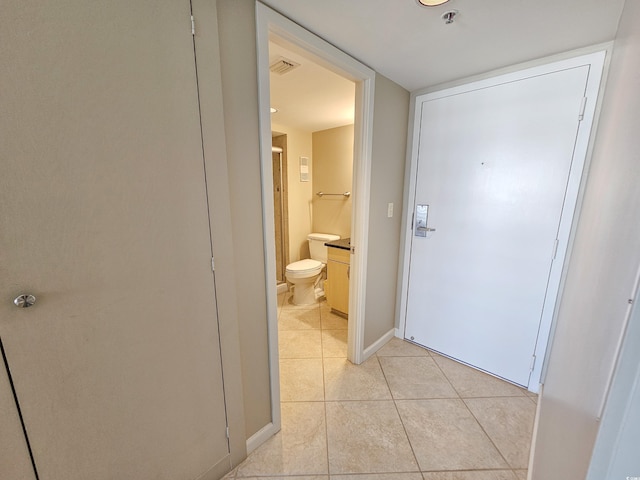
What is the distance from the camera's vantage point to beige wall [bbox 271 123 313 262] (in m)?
3.21

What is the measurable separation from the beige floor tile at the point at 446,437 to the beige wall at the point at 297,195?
2.27m

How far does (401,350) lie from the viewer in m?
2.23

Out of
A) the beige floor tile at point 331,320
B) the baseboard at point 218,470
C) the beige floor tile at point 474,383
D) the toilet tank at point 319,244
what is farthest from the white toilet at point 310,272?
the baseboard at point 218,470

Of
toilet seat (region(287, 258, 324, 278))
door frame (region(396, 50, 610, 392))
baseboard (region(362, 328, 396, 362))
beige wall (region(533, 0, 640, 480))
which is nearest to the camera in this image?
beige wall (region(533, 0, 640, 480))

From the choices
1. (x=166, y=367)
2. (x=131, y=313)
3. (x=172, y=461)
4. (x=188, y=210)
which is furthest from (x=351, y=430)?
(x=188, y=210)

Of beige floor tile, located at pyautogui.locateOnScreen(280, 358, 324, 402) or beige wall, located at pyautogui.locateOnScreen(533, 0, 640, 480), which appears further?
beige floor tile, located at pyautogui.locateOnScreen(280, 358, 324, 402)

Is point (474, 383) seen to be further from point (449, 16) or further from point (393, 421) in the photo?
point (449, 16)

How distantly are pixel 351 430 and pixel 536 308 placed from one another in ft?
4.80

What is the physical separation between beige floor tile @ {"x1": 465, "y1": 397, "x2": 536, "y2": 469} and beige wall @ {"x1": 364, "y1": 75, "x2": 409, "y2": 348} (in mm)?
855

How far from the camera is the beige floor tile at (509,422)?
1.33 m

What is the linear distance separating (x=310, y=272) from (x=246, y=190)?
194cm

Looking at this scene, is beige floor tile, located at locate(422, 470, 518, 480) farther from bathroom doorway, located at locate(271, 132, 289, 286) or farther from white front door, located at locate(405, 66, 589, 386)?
bathroom doorway, located at locate(271, 132, 289, 286)

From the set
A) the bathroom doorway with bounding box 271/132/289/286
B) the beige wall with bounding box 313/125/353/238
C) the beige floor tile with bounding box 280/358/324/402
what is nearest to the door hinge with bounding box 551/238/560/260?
the beige floor tile with bounding box 280/358/324/402

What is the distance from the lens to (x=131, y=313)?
84 cm
